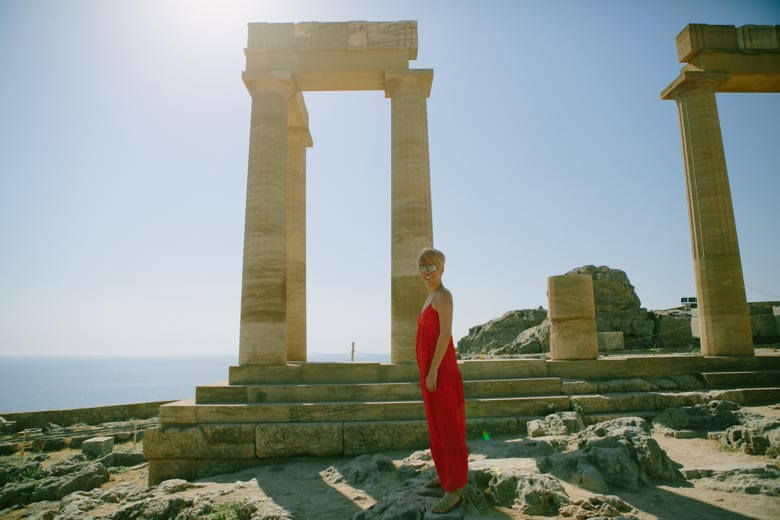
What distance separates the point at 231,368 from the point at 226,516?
5774 millimetres

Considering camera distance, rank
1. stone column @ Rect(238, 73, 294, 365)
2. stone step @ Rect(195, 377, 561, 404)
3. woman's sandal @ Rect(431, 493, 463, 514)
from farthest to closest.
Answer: stone column @ Rect(238, 73, 294, 365) < stone step @ Rect(195, 377, 561, 404) < woman's sandal @ Rect(431, 493, 463, 514)

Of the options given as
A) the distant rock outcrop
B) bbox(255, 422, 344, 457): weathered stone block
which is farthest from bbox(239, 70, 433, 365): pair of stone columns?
the distant rock outcrop

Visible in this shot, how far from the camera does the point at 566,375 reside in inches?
462

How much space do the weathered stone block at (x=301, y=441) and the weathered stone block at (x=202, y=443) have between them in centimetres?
28

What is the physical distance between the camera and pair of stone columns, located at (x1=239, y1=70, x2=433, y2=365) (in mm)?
12297

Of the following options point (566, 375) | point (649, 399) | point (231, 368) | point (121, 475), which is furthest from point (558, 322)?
point (121, 475)

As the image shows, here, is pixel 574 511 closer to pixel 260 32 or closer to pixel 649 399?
pixel 649 399

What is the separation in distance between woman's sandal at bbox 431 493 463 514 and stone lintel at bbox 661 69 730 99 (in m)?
15.8

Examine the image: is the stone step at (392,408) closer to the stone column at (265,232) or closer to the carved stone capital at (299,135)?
the stone column at (265,232)

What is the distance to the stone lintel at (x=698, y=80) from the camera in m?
14.2

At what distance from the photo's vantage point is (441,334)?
4625 mm

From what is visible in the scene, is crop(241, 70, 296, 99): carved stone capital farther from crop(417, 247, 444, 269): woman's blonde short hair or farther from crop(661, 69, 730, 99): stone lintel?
crop(661, 69, 730, 99): stone lintel

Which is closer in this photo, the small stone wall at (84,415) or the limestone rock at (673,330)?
the small stone wall at (84,415)

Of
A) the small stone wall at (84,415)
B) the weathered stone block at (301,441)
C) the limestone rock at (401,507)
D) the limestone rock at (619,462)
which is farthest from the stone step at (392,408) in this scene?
the small stone wall at (84,415)
